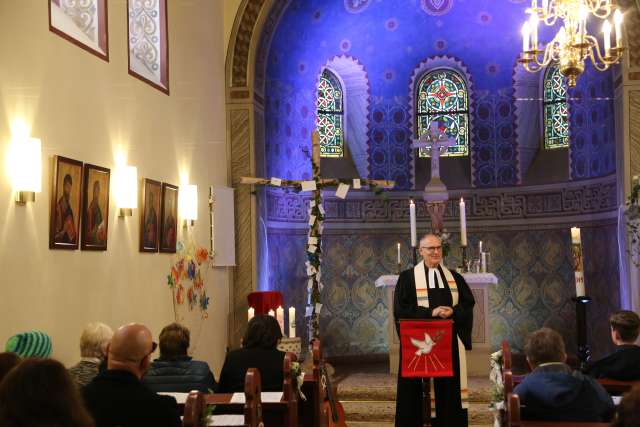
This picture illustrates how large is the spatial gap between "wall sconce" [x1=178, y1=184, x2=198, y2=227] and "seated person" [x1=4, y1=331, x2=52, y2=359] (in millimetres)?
4259

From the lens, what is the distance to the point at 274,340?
5770mm

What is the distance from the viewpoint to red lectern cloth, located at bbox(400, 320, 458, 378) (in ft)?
21.9

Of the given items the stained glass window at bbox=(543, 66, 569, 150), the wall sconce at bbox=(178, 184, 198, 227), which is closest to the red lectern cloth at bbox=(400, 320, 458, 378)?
the wall sconce at bbox=(178, 184, 198, 227)

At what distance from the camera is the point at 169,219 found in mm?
9406

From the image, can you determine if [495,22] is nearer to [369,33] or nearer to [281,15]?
[369,33]

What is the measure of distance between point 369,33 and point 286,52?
1.80 m

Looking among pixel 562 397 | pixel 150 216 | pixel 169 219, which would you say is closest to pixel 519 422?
pixel 562 397

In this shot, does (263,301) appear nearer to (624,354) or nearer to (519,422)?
(624,354)

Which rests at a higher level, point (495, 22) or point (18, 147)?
point (495, 22)

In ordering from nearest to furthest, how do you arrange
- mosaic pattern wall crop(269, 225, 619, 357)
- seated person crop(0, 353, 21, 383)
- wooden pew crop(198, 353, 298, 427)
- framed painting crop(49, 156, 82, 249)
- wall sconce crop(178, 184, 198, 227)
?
1. seated person crop(0, 353, 21, 383)
2. wooden pew crop(198, 353, 298, 427)
3. framed painting crop(49, 156, 82, 249)
4. wall sconce crop(178, 184, 198, 227)
5. mosaic pattern wall crop(269, 225, 619, 357)

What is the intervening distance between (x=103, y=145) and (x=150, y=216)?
129 centimetres

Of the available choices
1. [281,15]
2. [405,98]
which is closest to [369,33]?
[405,98]

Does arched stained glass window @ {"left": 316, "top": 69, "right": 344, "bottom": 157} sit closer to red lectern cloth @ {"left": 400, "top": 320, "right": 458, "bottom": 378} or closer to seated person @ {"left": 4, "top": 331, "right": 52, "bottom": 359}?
red lectern cloth @ {"left": 400, "top": 320, "right": 458, "bottom": 378}

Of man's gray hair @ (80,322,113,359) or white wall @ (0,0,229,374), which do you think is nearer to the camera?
man's gray hair @ (80,322,113,359)
